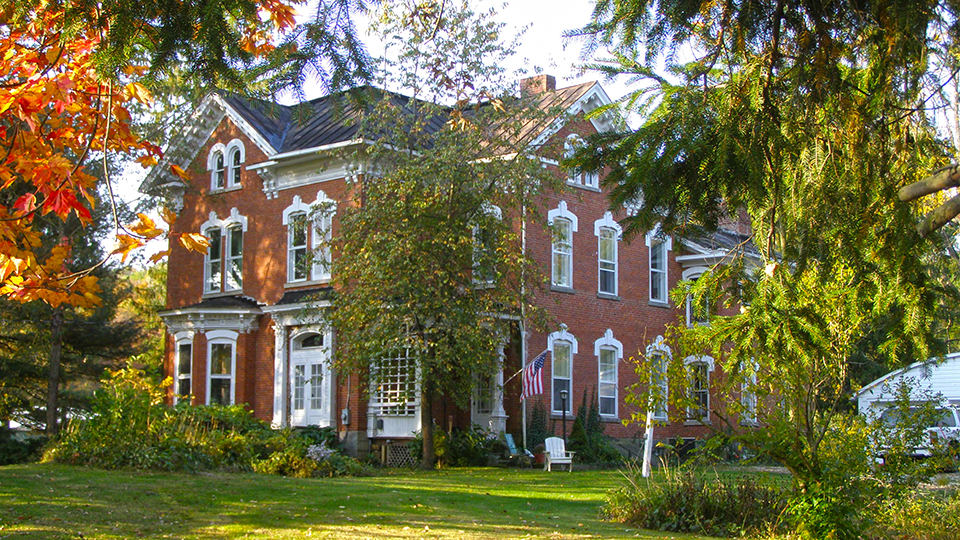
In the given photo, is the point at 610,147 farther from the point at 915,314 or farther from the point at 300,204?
the point at 300,204

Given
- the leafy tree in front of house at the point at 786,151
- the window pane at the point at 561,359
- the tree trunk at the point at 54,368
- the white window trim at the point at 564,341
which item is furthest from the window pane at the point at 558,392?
A: the leafy tree in front of house at the point at 786,151

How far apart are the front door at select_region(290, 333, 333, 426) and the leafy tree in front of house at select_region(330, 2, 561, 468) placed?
316 cm

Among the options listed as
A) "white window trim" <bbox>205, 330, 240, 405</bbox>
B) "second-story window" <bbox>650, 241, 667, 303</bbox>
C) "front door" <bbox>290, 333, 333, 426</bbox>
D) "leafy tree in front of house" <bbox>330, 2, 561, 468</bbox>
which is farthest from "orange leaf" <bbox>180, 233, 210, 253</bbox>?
"second-story window" <bbox>650, 241, 667, 303</bbox>

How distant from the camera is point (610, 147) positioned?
734cm

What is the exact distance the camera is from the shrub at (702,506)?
10406 mm

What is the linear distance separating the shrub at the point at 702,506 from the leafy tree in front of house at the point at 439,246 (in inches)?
347

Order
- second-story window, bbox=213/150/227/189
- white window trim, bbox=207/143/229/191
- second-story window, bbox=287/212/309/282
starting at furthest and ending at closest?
1. second-story window, bbox=213/150/227/189
2. white window trim, bbox=207/143/229/191
3. second-story window, bbox=287/212/309/282

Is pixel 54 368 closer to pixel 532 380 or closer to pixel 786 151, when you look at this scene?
pixel 532 380

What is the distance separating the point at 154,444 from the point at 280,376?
9.61m

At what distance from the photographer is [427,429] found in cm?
2161

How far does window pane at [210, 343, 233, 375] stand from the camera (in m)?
→ 25.7

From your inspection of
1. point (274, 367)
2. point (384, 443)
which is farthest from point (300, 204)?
point (384, 443)

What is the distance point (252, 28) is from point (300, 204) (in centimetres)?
1873

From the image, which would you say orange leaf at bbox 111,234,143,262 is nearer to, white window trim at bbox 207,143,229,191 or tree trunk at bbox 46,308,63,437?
tree trunk at bbox 46,308,63,437
